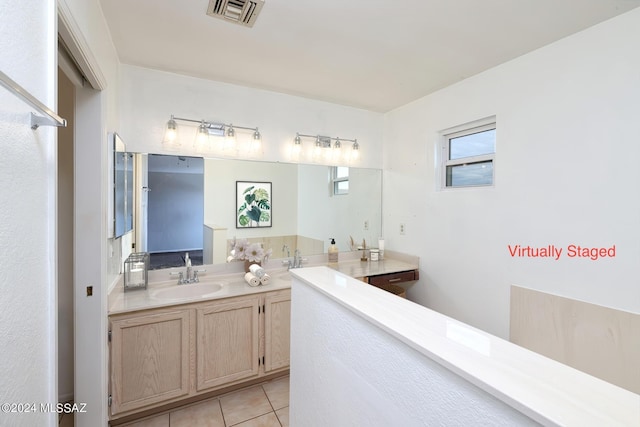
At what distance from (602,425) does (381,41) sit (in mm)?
2026

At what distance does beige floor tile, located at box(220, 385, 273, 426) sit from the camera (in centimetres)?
191

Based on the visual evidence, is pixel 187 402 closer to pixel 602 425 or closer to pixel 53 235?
pixel 53 235

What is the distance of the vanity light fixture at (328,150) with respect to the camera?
2.84 meters

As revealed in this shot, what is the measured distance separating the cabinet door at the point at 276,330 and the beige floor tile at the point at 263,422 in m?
Result: 0.33

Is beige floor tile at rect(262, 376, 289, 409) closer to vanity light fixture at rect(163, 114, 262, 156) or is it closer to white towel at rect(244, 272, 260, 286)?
white towel at rect(244, 272, 260, 286)

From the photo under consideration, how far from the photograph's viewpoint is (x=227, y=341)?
204 cm

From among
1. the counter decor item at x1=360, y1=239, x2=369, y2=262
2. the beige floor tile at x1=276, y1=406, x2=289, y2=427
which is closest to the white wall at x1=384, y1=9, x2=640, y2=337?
the counter decor item at x1=360, y1=239, x2=369, y2=262

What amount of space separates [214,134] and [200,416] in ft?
6.88

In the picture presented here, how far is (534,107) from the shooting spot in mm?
1973

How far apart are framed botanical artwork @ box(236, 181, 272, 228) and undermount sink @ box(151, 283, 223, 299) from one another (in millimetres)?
581

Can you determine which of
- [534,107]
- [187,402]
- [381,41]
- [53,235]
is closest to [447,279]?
[534,107]

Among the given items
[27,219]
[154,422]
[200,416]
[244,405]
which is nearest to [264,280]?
[244,405]

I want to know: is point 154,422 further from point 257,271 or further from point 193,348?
point 257,271

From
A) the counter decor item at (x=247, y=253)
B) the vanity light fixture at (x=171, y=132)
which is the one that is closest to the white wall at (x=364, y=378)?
the counter decor item at (x=247, y=253)
